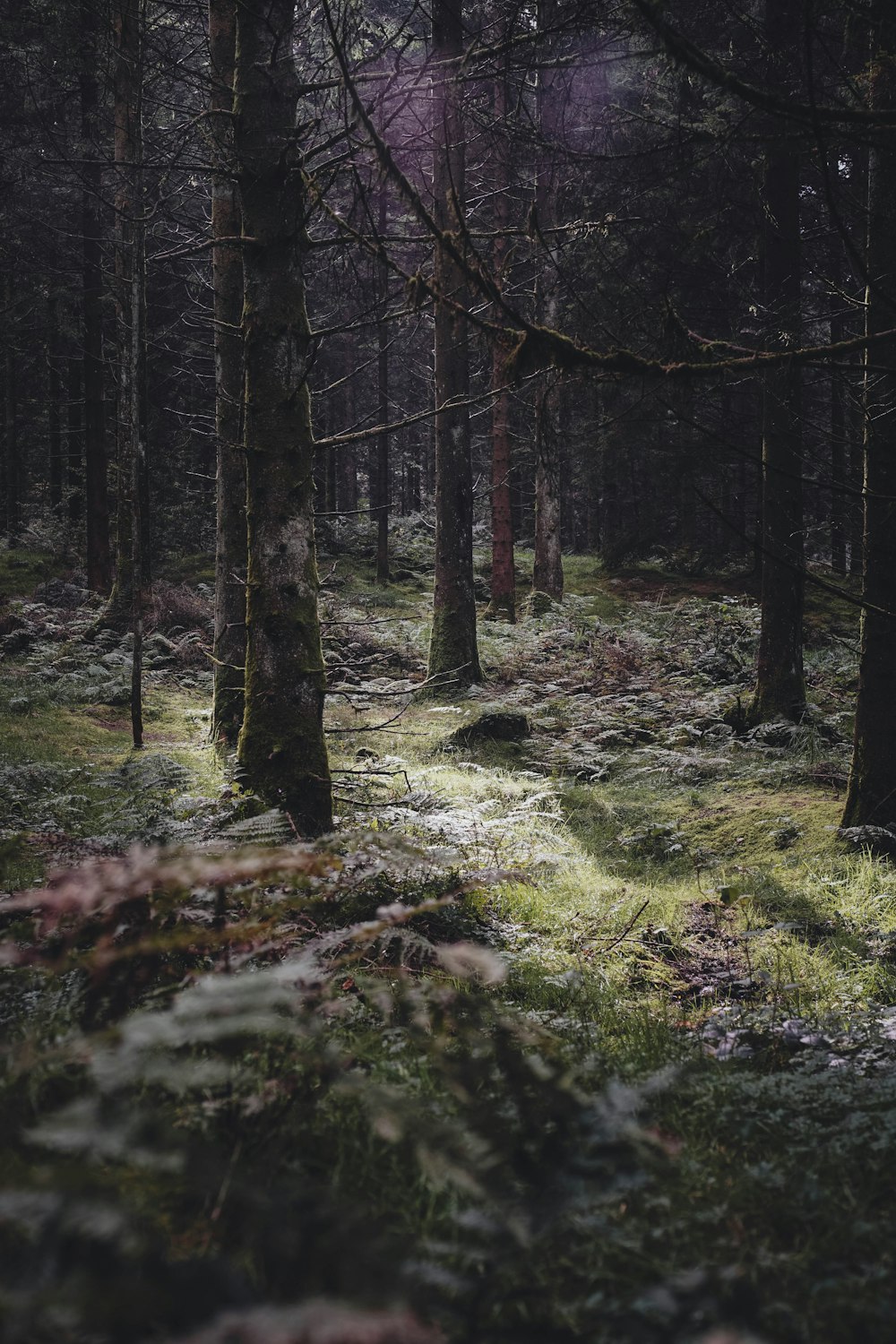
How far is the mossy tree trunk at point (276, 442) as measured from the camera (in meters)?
5.04

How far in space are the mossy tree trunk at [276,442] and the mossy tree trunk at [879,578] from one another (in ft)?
12.6

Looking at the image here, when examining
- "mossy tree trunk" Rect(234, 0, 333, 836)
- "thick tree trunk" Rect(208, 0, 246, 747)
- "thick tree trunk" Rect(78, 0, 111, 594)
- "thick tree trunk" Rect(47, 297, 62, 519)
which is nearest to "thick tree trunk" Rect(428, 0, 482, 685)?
"thick tree trunk" Rect(208, 0, 246, 747)

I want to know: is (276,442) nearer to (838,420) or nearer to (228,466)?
(228,466)

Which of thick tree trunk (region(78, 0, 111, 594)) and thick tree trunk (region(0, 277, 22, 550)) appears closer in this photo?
thick tree trunk (region(78, 0, 111, 594))

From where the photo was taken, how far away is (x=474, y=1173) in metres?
1.43

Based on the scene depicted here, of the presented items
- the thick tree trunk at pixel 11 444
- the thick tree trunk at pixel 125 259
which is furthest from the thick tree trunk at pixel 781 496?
the thick tree trunk at pixel 11 444

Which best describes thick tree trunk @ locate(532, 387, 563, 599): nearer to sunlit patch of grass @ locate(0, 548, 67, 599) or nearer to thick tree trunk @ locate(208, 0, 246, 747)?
Answer: thick tree trunk @ locate(208, 0, 246, 747)

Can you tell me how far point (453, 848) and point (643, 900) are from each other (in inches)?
52.4

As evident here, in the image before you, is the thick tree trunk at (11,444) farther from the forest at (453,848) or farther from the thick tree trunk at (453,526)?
the thick tree trunk at (453,526)

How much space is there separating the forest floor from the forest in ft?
0.07

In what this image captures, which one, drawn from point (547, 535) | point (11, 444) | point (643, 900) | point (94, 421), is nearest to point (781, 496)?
point (643, 900)

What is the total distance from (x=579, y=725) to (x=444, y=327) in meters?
6.74

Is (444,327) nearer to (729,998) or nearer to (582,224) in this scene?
(582,224)

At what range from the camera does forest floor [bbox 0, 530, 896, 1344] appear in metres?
1.68
